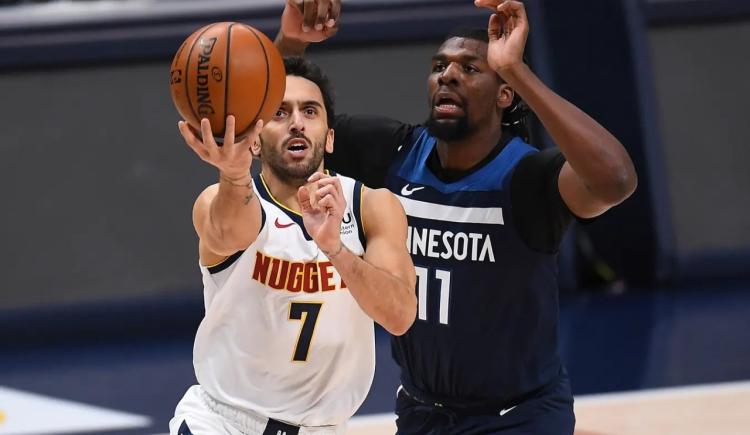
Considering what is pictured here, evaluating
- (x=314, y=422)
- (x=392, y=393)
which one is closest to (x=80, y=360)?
(x=392, y=393)

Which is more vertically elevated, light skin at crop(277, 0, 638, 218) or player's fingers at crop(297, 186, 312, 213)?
light skin at crop(277, 0, 638, 218)

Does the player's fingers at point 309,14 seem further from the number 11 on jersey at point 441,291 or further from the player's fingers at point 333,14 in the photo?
the number 11 on jersey at point 441,291

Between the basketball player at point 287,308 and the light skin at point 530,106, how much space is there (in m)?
0.59

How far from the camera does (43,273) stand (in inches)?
333

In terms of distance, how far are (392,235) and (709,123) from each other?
215 inches

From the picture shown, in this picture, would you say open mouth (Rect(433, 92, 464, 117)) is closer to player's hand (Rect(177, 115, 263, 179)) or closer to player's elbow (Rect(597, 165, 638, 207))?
player's elbow (Rect(597, 165, 638, 207))

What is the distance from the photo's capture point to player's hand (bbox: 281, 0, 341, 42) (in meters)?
4.86

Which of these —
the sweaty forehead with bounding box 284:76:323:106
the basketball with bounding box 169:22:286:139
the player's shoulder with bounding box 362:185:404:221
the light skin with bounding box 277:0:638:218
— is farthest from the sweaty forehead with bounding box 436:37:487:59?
the basketball with bounding box 169:22:286:139

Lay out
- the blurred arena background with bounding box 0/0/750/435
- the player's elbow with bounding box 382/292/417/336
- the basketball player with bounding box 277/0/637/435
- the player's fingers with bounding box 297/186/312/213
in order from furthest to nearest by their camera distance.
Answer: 1. the blurred arena background with bounding box 0/0/750/435
2. the basketball player with bounding box 277/0/637/435
3. the player's elbow with bounding box 382/292/417/336
4. the player's fingers with bounding box 297/186/312/213

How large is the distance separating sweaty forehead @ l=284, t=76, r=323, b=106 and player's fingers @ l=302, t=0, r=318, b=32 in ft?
1.65

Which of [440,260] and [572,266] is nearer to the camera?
[440,260]

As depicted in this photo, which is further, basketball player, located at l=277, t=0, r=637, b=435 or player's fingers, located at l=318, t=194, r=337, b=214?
basketball player, located at l=277, t=0, r=637, b=435

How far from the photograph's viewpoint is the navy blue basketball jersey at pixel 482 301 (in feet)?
15.4

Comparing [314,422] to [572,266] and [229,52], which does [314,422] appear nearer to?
[229,52]
